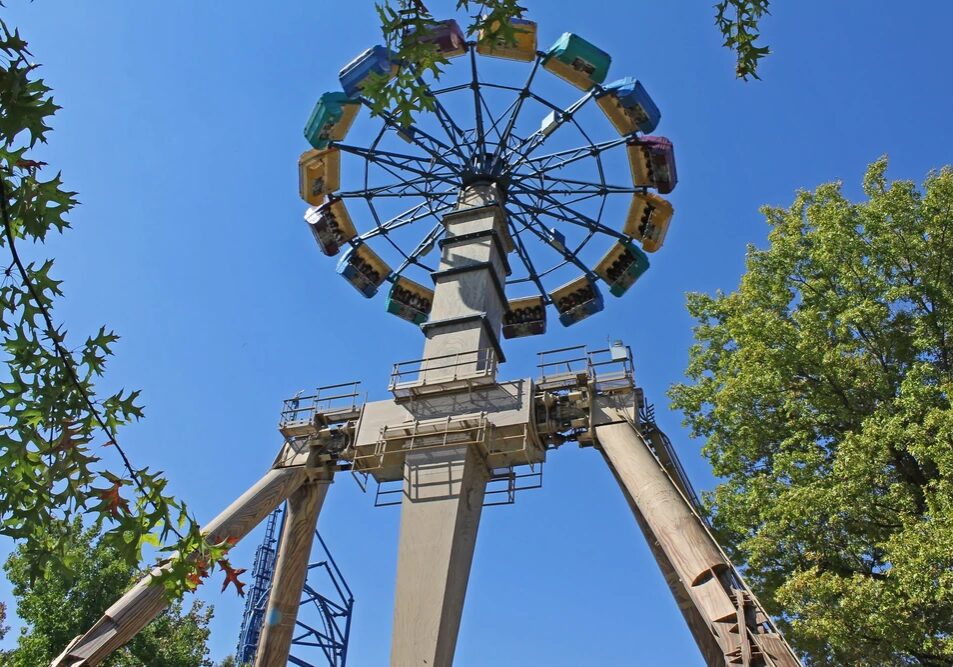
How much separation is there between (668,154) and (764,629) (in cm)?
1297

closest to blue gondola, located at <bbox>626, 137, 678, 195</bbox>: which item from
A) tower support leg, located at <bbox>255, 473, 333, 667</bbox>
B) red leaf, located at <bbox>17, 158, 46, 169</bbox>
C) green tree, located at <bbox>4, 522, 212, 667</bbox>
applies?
tower support leg, located at <bbox>255, 473, 333, 667</bbox>

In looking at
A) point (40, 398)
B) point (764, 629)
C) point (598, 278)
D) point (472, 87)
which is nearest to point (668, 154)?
point (598, 278)

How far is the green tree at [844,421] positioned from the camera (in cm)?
1295

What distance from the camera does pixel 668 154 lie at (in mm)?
21281

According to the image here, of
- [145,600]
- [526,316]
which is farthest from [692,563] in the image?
[526,316]

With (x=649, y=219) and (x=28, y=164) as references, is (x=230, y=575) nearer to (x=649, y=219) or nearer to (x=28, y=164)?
(x=28, y=164)

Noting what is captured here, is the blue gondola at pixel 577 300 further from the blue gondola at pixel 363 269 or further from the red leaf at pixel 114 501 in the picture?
the red leaf at pixel 114 501

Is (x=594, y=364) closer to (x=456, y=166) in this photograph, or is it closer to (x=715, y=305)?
(x=715, y=305)

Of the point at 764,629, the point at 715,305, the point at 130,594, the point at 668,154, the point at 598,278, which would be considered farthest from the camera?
the point at 598,278

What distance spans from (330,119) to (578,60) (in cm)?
630

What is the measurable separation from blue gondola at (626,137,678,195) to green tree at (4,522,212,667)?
15.3m

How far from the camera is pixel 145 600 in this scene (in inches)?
546

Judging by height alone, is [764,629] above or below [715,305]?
below

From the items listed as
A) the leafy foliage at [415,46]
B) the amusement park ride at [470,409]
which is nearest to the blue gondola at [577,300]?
the amusement park ride at [470,409]
